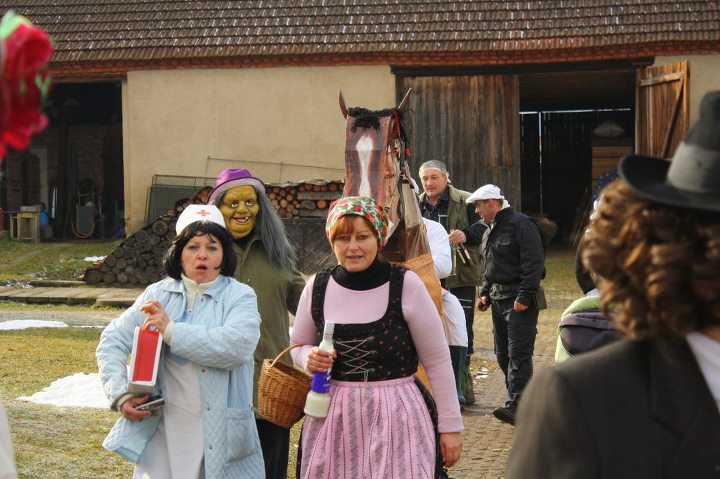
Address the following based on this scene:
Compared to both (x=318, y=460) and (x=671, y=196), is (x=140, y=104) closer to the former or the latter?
(x=318, y=460)

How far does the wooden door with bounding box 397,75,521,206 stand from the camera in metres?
20.0

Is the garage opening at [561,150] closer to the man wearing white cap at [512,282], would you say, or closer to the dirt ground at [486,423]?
the dirt ground at [486,423]

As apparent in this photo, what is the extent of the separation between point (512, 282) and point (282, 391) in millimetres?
4268

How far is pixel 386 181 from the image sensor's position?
639 cm

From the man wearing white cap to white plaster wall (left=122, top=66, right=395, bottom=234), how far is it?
462 inches

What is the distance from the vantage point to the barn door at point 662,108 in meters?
17.5

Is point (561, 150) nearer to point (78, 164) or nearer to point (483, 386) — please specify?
point (78, 164)

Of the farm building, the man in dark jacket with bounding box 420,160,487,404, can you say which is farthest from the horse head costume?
the farm building

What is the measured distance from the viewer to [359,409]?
412 cm

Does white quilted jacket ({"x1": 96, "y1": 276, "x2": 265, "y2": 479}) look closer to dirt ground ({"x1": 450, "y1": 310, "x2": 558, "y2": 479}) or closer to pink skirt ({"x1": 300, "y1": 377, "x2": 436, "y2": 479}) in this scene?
pink skirt ({"x1": 300, "y1": 377, "x2": 436, "y2": 479})

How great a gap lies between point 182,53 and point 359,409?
17.0 metres

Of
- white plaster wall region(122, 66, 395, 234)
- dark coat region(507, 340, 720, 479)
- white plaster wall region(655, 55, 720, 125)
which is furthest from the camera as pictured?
white plaster wall region(122, 66, 395, 234)

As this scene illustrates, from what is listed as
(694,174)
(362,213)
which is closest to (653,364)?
(694,174)

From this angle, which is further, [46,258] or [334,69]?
[46,258]
